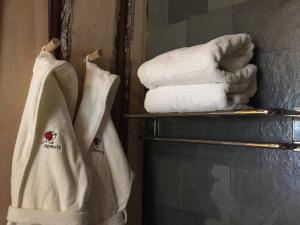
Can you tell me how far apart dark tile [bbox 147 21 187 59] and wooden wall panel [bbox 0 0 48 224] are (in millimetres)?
458

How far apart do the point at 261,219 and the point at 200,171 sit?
0.87 ft

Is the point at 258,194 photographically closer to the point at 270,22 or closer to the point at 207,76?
the point at 207,76

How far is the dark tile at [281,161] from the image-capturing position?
0.97 metres

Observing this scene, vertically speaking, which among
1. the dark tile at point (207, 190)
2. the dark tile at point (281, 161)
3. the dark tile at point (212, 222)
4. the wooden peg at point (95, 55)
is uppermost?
the wooden peg at point (95, 55)

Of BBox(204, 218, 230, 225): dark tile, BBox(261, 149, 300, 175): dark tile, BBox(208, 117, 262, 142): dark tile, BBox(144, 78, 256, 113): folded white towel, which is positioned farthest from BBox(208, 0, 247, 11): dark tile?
BBox(204, 218, 230, 225): dark tile

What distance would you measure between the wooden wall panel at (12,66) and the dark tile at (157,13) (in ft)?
1.56

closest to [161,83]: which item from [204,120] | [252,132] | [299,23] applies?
[204,120]

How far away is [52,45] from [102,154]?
40 cm

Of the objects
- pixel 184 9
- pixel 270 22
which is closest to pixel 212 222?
pixel 270 22

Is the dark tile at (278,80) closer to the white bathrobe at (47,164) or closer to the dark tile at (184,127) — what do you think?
the dark tile at (184,127)

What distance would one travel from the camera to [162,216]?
134 cm

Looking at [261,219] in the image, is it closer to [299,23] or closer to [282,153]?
[282,153]

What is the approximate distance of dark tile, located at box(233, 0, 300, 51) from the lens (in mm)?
994

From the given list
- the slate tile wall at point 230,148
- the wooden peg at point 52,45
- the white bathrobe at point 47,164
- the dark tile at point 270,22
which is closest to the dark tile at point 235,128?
the slate tile wall at point 230,148
